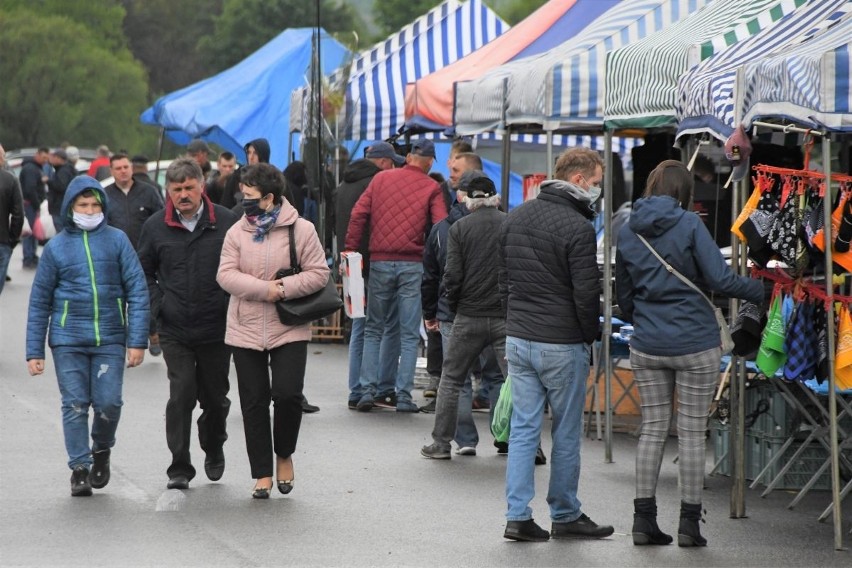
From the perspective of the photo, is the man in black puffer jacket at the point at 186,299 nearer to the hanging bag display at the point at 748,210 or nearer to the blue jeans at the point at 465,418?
the blue jeans at the point at 465,418

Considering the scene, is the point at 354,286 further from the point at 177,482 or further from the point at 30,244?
the point at 30,244

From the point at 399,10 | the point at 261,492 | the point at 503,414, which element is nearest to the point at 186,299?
the point at 261,492

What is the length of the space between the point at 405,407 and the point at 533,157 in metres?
13.2

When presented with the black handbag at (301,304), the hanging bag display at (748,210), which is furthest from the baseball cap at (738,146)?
the black handbag at (301,304)

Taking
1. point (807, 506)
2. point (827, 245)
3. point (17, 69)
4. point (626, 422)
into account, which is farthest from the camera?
point (17, 69)

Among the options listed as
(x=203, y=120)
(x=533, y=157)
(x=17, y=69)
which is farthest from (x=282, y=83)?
(x=17, y=69)

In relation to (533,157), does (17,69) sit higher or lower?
higher

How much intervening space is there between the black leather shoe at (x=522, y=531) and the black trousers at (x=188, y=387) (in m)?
2.14

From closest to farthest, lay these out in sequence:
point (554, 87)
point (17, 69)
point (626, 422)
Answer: point (554, 87) < point (626, 422) < point (17, 69)

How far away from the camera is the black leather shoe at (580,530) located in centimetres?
797

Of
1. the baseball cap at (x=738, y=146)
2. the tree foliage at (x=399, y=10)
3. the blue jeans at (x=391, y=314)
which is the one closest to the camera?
the baseball cap at (x=738, y=146)

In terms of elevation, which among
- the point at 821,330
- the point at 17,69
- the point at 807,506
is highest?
the point at 17,69

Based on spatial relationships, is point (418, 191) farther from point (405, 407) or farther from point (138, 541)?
point (138, 541)

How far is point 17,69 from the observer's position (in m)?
67.6
